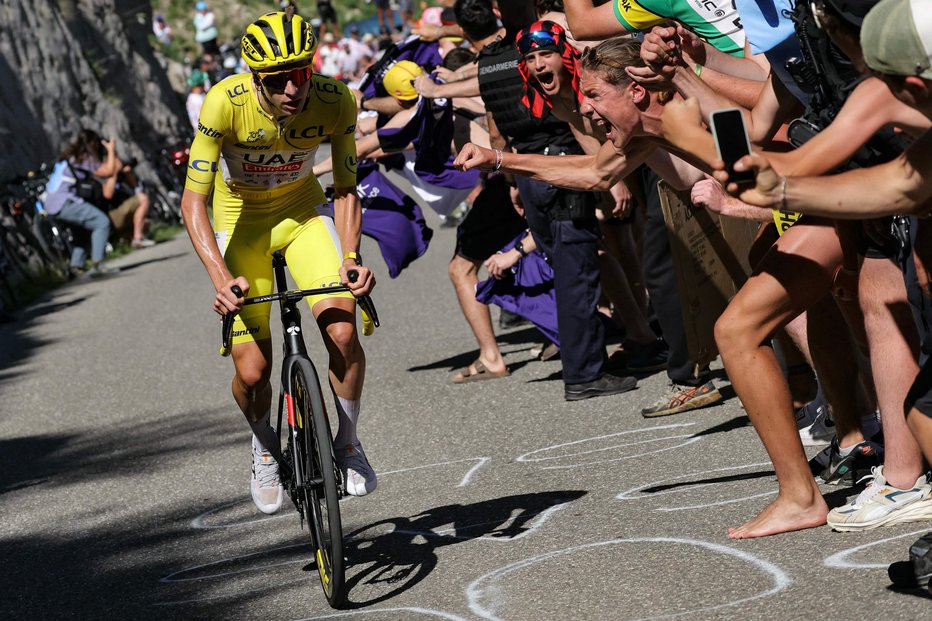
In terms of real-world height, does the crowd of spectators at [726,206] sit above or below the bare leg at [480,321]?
above

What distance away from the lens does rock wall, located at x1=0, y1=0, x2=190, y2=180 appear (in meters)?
25.8

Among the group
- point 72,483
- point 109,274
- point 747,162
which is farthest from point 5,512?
point 109,274

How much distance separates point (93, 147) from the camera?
20.9m

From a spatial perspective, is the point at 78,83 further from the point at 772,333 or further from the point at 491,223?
the point at 772,333

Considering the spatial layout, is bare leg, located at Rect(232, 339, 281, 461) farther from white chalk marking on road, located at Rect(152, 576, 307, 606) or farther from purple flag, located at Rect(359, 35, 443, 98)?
purple flag, located at Rect(359, 35, 443, 98)

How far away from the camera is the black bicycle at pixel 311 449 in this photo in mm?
5211

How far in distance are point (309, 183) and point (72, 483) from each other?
292 cm

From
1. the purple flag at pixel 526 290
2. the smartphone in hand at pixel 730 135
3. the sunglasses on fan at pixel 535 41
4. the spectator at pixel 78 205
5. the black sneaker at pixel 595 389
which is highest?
the smartphone in hand at pixel 730 135

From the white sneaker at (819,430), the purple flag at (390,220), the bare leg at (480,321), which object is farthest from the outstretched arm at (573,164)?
the purple flag at (390,220)

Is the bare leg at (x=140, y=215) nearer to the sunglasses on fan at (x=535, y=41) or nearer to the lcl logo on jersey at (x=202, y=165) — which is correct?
the sunglasses on fan at (x=535, y=41)

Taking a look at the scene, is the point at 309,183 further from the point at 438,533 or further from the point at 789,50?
the point at 789,50

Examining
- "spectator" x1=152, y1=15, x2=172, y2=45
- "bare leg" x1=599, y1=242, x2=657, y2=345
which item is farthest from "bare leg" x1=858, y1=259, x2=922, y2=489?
"spectator" x1=152, y1=15, x2=172, y2=45

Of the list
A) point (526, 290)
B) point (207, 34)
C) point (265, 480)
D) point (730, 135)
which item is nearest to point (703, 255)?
point (265, 480)

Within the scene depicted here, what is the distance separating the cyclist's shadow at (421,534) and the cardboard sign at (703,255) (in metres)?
1.21
